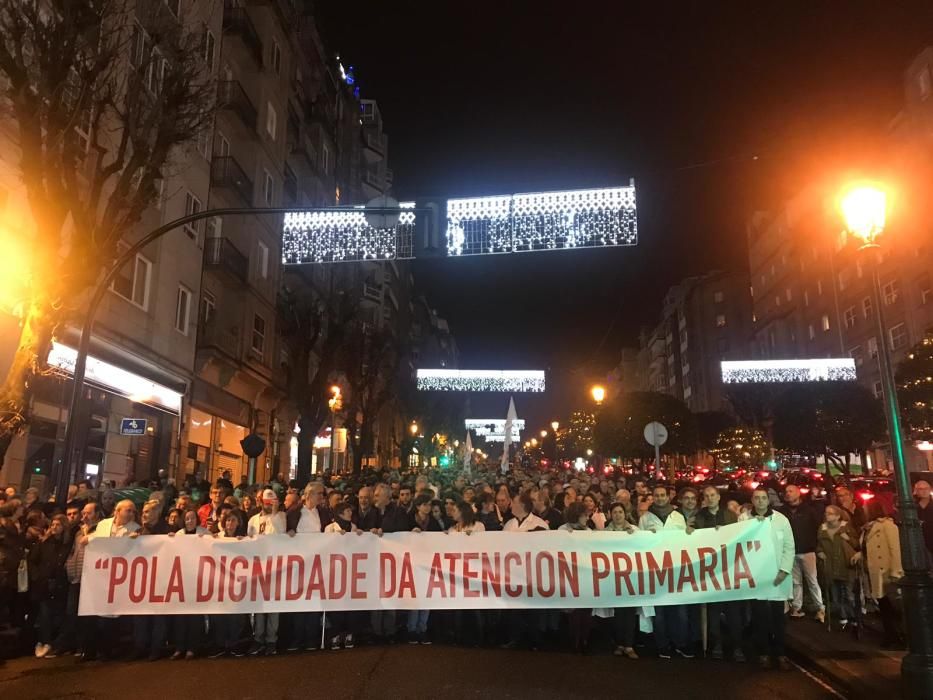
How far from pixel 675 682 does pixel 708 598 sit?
134 cm

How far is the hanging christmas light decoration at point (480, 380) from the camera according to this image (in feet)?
167

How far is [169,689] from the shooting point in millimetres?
6836

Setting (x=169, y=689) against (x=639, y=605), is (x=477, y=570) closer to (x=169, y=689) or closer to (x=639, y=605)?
(x=639, y=605)

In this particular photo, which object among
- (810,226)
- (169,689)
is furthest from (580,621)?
(810,226)

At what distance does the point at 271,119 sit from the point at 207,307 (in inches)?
426

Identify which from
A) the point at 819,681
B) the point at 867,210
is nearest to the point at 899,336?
the point at 867,210

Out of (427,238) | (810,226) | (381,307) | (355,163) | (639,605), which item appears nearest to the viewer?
(639,605)

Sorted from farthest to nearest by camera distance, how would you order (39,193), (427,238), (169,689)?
1. (427,238)
2. (39,193)
3. (169,689)

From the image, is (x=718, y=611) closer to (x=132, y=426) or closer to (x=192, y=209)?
(x=132, y=426)

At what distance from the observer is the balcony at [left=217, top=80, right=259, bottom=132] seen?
2606cm

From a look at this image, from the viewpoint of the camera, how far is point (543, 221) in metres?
15.2

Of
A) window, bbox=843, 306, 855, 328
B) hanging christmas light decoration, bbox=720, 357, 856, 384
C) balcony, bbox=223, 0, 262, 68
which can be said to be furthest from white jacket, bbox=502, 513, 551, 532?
window, bbox=843, 306, 855, 328

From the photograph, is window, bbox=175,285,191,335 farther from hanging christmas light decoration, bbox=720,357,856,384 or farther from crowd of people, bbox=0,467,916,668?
hanging christmas light decoration, bbox=720,357,856,384

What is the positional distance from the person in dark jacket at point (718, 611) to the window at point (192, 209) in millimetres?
20551
